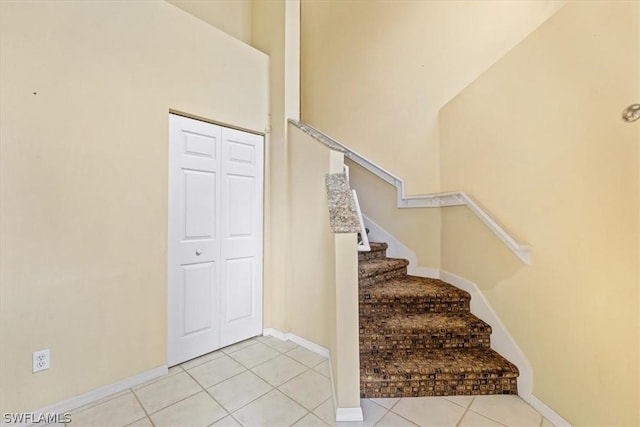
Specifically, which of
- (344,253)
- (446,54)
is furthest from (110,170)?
(446,54)

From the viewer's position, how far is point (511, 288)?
6.35 feet

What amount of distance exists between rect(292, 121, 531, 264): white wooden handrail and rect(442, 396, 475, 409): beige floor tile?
98 cm

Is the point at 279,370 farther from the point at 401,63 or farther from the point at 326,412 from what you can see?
the point at 401,63

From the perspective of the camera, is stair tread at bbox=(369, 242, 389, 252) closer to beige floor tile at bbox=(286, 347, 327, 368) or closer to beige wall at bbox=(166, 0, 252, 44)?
beige floor tile at bbox=(286, 347, 327, 368)

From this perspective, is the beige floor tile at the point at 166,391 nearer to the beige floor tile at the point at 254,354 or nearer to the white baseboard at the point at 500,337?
the beige floor tile at the point at 254,354

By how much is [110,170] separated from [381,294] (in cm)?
223

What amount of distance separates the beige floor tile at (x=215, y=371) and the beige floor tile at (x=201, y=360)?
0.04 m

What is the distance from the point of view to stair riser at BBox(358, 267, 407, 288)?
8.02 feet

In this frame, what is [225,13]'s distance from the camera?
2.88m

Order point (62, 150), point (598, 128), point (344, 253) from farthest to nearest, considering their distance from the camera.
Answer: point (62, 150) → point (344, 253) → point (598, 128)

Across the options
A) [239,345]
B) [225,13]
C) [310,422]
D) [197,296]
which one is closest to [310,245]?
[197,296]

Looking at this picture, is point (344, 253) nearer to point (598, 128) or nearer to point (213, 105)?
point (598, 128)

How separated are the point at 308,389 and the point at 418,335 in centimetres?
90

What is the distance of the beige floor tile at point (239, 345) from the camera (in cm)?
252
